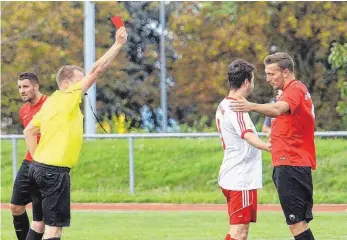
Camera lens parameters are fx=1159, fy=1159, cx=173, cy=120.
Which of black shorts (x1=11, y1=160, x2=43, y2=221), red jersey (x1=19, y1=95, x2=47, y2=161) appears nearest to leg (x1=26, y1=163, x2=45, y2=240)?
black shorts (x1=11, y1=160, x2=43, y2=221)

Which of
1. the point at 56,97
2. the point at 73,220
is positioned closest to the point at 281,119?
the point at 56,97

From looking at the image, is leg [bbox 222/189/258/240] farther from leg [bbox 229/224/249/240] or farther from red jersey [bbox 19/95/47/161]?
red jersey [bbox 19/95/47/161]

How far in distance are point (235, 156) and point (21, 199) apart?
3039mm

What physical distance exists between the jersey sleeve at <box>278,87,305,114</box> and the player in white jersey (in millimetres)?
339

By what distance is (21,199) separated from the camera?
12.4 metres

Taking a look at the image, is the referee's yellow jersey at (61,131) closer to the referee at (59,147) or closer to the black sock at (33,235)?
the referee at (59,147)

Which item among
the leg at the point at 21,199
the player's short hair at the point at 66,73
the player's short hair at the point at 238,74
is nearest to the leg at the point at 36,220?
the leg at the point at 21,199

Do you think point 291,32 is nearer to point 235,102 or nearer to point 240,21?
point 240,21

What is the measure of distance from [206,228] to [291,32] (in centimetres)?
2715

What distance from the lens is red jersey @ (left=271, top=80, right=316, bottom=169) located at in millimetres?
10172

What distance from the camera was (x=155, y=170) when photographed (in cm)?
2525

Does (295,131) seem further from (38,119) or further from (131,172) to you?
(131,172)

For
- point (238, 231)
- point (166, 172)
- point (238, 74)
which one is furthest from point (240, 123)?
point (166, 172)

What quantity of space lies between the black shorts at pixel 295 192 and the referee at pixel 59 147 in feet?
6.20
